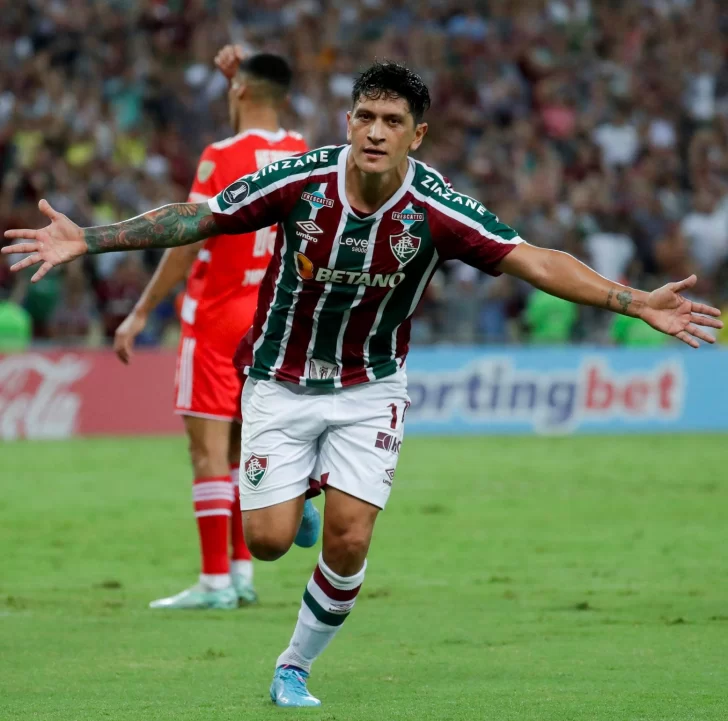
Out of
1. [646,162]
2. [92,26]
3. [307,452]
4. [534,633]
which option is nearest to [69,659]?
[307,452]

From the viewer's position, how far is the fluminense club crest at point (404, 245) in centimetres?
539

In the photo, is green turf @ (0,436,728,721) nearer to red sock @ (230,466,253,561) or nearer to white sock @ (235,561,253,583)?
white sock @ (235,561,253,583)

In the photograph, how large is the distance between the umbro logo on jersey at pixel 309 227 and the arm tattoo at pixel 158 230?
31 cm

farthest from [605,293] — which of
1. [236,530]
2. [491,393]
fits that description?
[491,393]

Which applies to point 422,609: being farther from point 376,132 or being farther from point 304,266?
point 376,132

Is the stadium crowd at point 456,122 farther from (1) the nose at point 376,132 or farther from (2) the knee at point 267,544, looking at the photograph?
(1) the nose at point 376,132

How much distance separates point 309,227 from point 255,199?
0.23m

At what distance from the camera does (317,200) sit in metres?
5.42

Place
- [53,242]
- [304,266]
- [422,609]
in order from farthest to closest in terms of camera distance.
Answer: [422,609], [304,266], [53,242]

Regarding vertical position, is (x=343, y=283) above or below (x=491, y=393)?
above

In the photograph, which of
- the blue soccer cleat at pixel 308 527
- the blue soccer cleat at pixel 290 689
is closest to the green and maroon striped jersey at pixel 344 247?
the blue soccer cleat at pixel 308 527

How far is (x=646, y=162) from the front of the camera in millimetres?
22484

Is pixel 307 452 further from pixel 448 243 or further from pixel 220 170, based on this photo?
pixel 220 170

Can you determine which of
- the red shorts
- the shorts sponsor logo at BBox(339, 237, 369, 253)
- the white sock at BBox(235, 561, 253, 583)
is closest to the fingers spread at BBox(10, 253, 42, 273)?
the shorts sponsor logo at BBox(339, 237, 369, 253)
